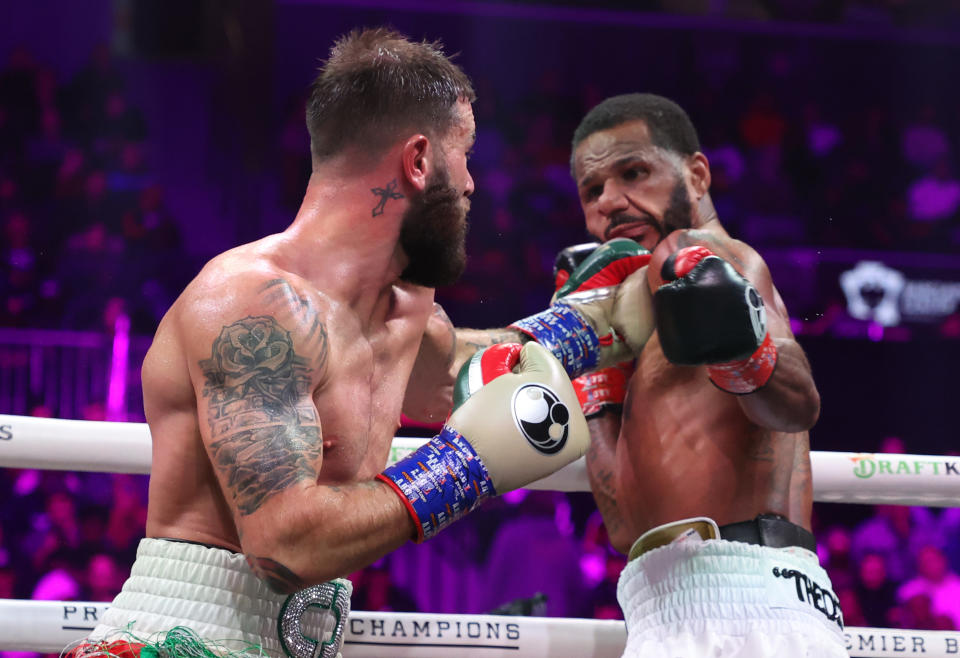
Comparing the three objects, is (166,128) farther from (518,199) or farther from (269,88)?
(518,199)

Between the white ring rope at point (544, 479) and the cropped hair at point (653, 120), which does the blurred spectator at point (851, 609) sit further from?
the cropped hair at point (653, 120)

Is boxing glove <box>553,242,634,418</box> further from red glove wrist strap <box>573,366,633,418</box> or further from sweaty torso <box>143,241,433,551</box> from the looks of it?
sweaty torso <box>143,241,433,551</box>

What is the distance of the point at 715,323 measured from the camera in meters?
1.55

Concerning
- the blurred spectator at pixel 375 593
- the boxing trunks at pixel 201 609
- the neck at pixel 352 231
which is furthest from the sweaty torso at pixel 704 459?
the blurred spectator at pixel 375 593

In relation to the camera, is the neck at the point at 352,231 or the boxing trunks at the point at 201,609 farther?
the neck at the point at 352,231

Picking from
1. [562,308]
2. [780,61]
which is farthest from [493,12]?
[562,308]

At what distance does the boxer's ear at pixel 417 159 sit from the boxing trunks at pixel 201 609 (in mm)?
697

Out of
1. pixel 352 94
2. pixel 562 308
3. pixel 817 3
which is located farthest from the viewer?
pixel 817 3

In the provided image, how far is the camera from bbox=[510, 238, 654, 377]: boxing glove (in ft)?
6.08

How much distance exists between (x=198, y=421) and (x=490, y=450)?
0.46 metres

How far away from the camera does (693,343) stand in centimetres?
157

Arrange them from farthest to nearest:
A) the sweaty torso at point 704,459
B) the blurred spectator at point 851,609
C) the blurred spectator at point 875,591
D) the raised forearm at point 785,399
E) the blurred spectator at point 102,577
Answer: the blurred spectator at point 875,591
the blurred spectator at point 851,609
the blurred spectator at point 102,577
the sweaty torso at point 704,459
the raised forearm at point 785,399

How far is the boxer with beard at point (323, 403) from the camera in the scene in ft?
4.43

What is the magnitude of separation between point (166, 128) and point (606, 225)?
4.50 m
